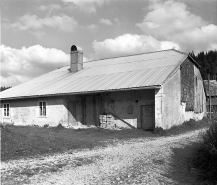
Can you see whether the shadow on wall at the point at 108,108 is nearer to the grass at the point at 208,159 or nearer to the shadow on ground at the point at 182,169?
the shadow on ground at the point at 182,169

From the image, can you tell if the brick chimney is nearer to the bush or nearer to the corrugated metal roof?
the corrugated metal roof

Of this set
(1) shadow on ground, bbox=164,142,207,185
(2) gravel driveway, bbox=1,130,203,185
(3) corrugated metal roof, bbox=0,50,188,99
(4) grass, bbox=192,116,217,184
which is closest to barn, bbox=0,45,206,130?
(3) corrugated metal roof, bbox=0,50,188,99

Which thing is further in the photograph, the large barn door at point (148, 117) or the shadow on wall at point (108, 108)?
the shadow on wall at point (108, 108)

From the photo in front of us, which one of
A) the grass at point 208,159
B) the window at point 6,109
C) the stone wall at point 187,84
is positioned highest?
the stone wall at point 187,84

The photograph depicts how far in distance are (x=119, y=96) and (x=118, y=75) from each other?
2.58 m

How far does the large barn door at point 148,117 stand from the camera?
16.7 m

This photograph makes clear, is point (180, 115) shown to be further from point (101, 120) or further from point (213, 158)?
point (213, 158)

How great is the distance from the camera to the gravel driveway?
20.3 ft

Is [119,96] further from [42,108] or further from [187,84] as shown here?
[42,108]

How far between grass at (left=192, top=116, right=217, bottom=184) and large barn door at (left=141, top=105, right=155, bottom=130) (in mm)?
8677

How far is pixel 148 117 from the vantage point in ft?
55.1

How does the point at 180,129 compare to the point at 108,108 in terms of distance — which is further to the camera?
the point at 108,108

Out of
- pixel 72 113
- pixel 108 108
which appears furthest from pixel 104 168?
pixel 72 113

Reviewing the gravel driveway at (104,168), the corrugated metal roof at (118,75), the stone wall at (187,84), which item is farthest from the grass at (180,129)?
the gravel driveway at (104,168)
